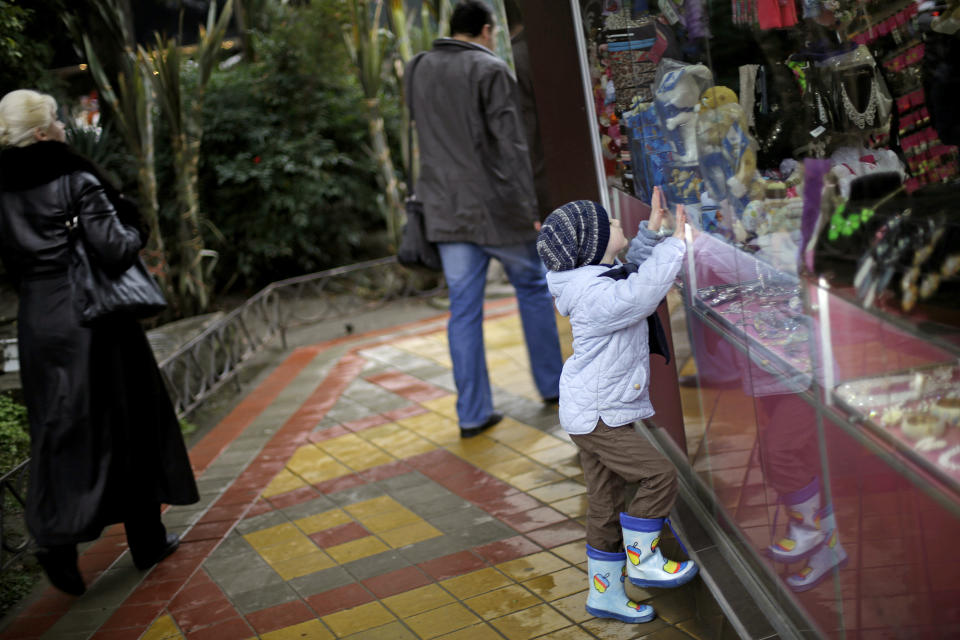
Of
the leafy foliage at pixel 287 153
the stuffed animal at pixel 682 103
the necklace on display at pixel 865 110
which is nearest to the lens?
the necklace on display at pixel 865 110

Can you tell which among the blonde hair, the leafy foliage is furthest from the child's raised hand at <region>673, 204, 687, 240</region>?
the leafy foliage

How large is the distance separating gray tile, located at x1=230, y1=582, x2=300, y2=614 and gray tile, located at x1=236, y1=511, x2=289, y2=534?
580 millimetres

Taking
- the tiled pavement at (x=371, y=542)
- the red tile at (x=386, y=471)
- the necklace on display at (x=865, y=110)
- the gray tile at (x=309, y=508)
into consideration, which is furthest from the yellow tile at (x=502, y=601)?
the necklace on display at (x=865, y=110)

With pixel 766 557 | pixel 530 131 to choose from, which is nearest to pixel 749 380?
pixel 766 557

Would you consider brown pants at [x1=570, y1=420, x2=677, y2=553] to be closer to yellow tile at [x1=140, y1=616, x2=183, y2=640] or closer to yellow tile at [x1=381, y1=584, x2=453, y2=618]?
yellow tile at [x1=381, y1=584, x2=453, y2=618]

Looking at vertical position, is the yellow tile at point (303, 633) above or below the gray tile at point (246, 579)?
above

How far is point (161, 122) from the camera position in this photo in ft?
30.6

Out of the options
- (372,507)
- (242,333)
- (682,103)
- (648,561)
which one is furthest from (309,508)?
(242,333)

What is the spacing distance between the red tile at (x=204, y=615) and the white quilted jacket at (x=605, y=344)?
1.41 metres

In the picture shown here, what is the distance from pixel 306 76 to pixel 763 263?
26.2 feet

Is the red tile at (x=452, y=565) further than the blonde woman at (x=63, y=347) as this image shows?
No

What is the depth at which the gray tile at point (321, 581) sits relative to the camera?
11.3ft

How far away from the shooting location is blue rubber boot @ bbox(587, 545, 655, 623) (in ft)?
9.32

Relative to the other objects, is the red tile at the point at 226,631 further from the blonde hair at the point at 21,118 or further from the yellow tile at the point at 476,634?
the blonde hair at the point at 21,118
